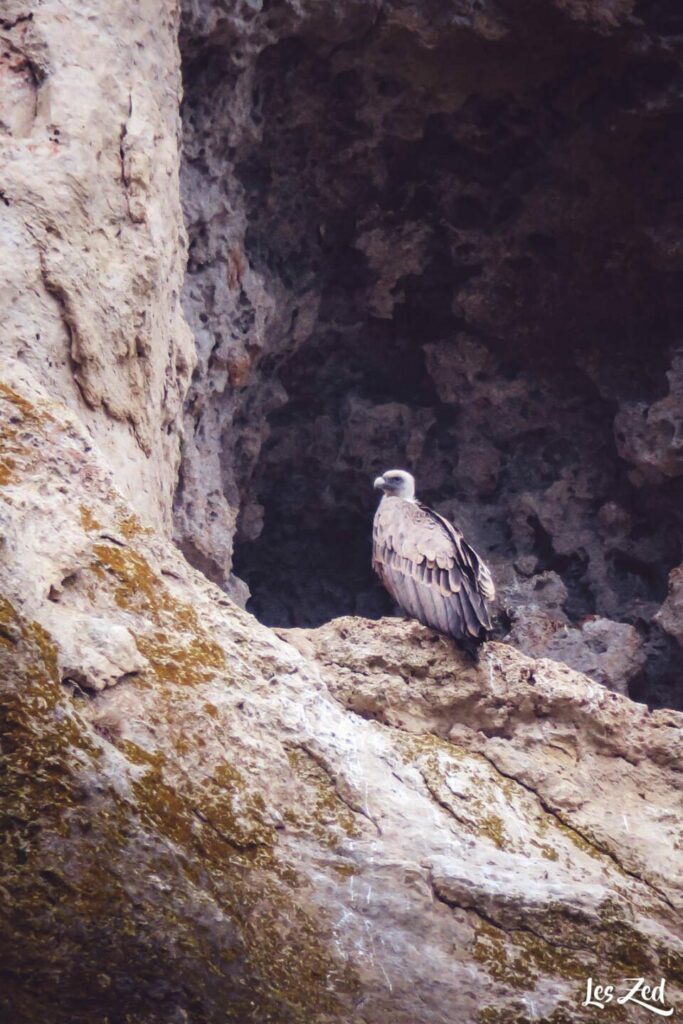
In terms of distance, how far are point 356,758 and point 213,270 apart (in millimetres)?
4282

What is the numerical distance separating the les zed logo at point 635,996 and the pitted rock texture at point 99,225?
2.71 meters

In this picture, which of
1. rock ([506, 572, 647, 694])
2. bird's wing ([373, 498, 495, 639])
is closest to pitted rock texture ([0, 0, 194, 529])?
bird's wing ([373, 498, 495, 639])

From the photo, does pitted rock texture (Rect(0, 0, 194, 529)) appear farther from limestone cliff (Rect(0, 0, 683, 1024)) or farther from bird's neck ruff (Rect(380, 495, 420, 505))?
bird's neck ruff (Rect(380, 495, 420, 505))

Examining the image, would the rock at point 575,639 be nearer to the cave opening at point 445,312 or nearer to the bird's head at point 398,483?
the cave opening at point 445,312

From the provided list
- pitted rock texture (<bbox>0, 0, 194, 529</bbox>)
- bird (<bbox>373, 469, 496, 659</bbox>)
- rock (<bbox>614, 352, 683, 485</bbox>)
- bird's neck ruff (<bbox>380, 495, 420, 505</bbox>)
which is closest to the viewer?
pitted rock texture (<bbox>0, 0, 194, 529</bbox>)

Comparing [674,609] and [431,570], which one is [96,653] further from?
[674,609]

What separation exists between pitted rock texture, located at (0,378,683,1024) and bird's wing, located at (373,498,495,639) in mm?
791

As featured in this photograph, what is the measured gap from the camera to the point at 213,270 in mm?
7703

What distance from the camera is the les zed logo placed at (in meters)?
3.74

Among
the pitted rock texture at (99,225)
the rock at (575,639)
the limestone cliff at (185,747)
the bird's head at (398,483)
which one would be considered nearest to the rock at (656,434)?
the rock at (575,639)

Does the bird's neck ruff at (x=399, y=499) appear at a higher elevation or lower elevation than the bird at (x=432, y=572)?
higher

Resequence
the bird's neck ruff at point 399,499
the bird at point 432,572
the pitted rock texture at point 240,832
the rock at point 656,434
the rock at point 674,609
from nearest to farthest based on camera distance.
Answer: the pitted rock texture at point 240,832
the bird at point 432,572
the bird's neck ruff at point 399,499
the rock at point 674,609
the rock at point 656,434

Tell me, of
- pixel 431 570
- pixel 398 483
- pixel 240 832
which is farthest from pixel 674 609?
pixel 240 832

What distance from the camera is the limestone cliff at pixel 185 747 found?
3.38m
